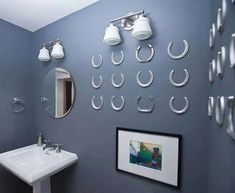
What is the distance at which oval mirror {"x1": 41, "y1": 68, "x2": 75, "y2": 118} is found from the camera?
5.60ft

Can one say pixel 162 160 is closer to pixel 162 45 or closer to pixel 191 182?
pixel 191 182

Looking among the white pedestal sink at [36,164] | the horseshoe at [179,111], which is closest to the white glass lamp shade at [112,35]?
the horseshoe at [179,111]

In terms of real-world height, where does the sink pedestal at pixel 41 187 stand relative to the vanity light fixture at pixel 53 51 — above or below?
below

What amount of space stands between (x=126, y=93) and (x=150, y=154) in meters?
0.52

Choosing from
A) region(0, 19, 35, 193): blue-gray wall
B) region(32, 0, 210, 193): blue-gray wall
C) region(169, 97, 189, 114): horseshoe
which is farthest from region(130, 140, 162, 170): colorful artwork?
region(0, 19, 35, 193): blue-gray wall

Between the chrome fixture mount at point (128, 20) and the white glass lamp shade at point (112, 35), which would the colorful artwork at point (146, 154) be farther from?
the chrome fixture mount at point (128, 20)

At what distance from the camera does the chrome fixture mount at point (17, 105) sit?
1938 millimetres

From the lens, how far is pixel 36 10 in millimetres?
1646

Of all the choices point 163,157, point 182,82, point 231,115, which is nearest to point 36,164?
point 163,157

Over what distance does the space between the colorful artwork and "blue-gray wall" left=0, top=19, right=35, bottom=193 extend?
1.50 m

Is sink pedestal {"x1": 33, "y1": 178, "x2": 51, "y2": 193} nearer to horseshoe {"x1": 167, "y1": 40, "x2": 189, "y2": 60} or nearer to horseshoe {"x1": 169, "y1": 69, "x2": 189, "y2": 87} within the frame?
horseshoe {"x1": 169, "y1": 69, "x2": 189, "y2": 87}

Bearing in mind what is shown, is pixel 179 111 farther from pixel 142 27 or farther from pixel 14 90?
pixel 14 90

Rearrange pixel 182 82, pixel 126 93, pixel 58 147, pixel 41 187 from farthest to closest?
pixel 58 147
pixel 41 187
pixel 126 93
pixel 182 82

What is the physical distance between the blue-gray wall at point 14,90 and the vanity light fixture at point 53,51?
0.37m
